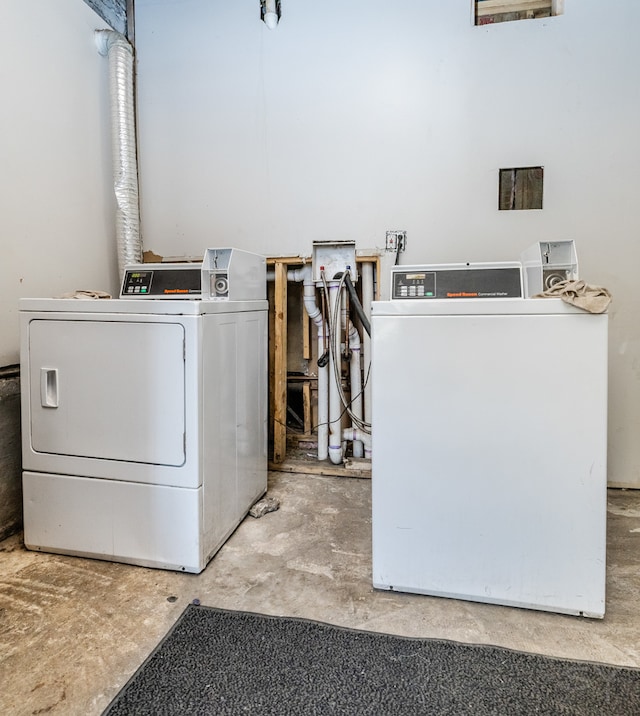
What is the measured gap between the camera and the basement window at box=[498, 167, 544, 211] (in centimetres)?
258

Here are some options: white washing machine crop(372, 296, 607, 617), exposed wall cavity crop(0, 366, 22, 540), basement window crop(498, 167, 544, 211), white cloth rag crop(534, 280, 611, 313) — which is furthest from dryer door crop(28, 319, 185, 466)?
basement window crop(498, 167, 544, 211)

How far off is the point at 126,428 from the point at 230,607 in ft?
2.46

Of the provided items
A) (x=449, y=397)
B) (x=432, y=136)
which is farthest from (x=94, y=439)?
(x=432, y=136)

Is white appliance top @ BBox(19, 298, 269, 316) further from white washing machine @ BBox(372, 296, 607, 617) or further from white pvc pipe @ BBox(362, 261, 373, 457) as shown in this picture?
white pvc pipe @ BBox(362, 261, 373, 457)

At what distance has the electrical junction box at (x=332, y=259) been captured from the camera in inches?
105

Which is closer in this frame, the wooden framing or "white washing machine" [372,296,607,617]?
"white washing machine" [372,296,607,617]

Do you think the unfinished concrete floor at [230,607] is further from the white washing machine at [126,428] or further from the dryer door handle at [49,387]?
the dryer door handle at [49,387]

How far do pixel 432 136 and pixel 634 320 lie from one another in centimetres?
154

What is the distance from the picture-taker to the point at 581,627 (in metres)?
1.45

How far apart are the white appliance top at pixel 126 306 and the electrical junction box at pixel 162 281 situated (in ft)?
1.35

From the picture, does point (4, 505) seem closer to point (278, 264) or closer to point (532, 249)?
point (278, 264)

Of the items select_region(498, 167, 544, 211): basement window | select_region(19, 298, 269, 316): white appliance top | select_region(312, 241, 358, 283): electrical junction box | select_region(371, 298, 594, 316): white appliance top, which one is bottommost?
select_region(371, 298, 594, 316): white appliance top

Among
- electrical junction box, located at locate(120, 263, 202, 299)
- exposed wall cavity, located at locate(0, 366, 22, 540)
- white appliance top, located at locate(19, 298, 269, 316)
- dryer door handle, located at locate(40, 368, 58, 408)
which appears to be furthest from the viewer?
electrical junction box, located at locate(120, 263, 202, 299)

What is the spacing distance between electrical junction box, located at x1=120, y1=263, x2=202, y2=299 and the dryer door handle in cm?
65
